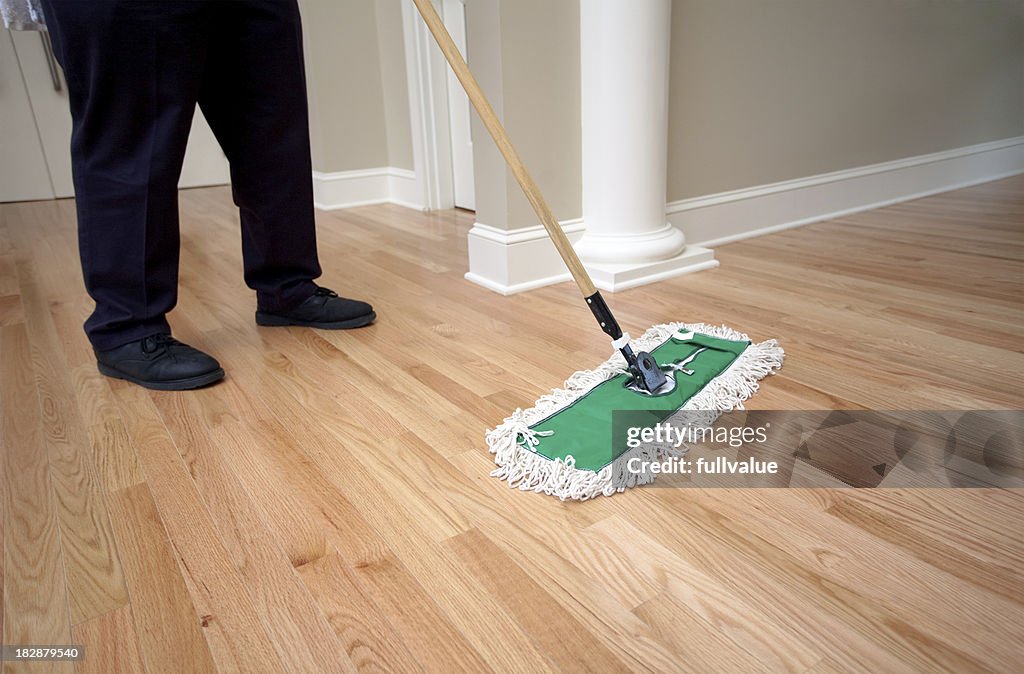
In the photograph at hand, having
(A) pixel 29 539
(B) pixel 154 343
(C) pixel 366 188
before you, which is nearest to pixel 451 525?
(A) pixel 29 539

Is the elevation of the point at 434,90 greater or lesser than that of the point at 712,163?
greater

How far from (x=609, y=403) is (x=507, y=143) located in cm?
44

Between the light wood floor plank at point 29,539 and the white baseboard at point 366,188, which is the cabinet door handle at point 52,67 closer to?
the white baseboard at point 366,188

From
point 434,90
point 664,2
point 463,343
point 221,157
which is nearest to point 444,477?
point 463,343

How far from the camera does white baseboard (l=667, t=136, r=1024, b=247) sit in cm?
204

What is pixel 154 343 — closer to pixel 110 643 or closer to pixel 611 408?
pixel 110 643

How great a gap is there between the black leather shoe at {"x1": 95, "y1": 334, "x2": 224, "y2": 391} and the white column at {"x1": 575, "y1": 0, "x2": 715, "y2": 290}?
3.07 feet

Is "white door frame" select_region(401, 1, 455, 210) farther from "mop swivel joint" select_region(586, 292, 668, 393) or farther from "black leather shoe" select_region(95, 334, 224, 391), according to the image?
"mop swivel joint" select_region(586, 292, 668, 393)

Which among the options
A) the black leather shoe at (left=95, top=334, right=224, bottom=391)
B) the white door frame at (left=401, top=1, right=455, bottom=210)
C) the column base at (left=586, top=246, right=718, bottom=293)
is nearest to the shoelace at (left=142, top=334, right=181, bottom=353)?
the black leather shoe at (left=95, top=334, right=224, bottom=391)

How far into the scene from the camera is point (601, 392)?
1.02 meters

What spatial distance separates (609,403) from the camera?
98cm

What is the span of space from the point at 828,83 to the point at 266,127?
1908 mm

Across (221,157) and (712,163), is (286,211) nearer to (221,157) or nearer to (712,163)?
(712,163)

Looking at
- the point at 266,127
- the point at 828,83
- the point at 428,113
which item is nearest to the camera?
the point at 266,127
